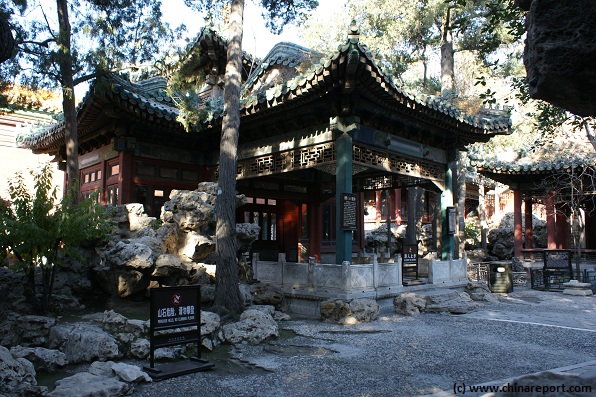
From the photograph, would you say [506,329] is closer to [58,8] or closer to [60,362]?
[60,362]

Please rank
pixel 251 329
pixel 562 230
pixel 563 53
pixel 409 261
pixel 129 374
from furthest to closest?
1. pixel 562 230
2. pixel 409 261
3. pixel 251 329
4. pixel 129 374
5. pixel 563 53

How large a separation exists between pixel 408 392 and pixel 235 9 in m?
7.31

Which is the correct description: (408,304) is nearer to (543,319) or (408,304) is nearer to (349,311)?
(349,311)

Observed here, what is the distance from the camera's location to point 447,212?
13.0 meters

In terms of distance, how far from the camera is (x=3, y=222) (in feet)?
21.0

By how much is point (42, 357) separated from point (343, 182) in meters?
6.57

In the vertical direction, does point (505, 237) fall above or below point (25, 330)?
above

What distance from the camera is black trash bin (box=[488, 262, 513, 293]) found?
14.1 meters

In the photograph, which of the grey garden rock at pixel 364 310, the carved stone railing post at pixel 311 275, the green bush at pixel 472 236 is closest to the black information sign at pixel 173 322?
the grey garden rock at pixel 364 310

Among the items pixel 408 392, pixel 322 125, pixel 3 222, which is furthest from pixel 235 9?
pixel 408 392

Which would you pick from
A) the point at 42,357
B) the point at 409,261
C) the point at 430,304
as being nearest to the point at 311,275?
the point at 430,304

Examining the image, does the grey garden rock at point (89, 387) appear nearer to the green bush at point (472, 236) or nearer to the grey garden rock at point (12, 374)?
the grey garden rock at point (12, 374)

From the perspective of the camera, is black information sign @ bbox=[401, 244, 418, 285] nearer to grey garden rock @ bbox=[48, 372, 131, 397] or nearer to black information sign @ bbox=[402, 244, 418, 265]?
black information sign @ bbox=[402, 244, 418, 265]

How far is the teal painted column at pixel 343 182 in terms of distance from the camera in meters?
10.0
